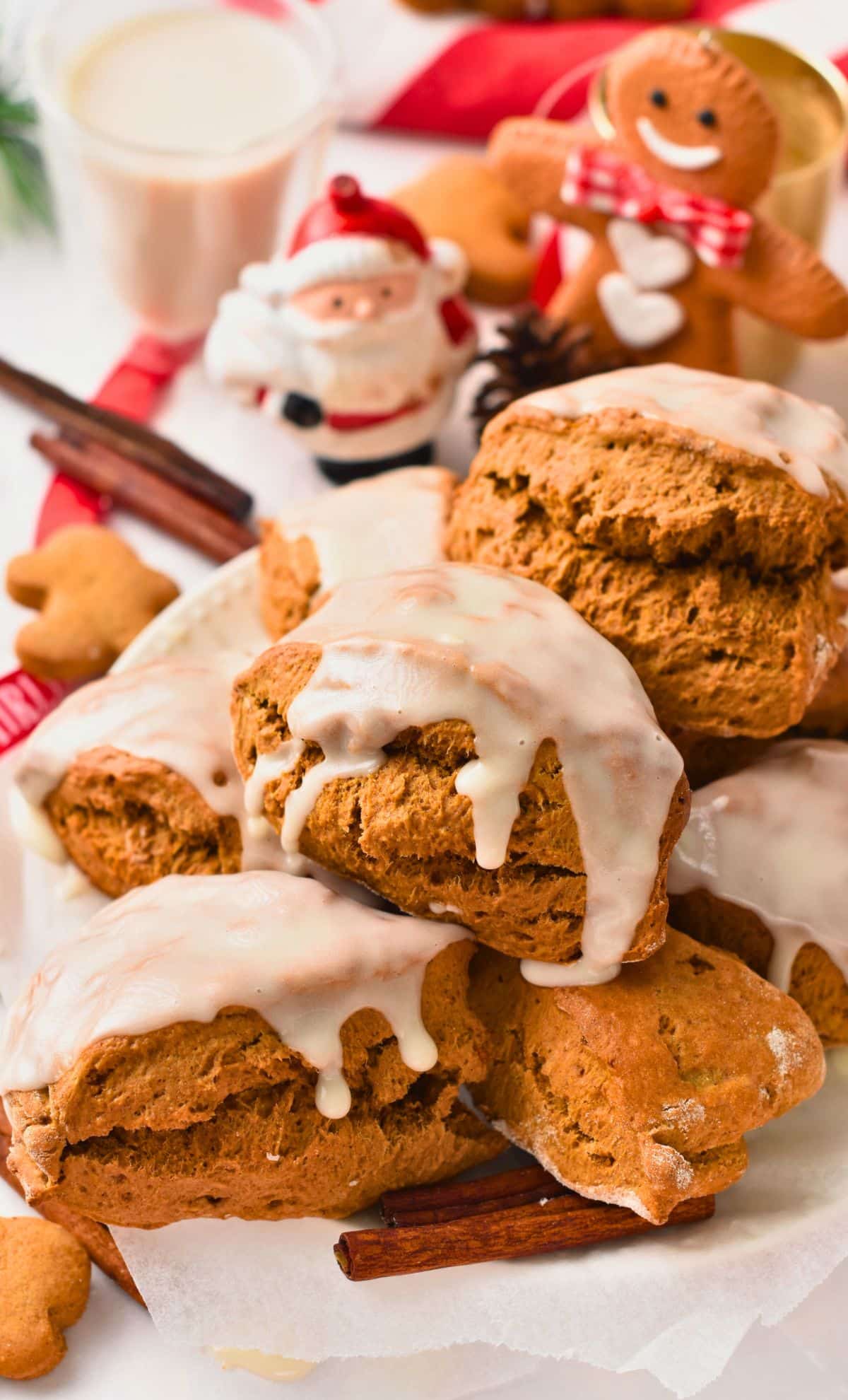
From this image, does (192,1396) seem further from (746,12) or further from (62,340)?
(746,12)

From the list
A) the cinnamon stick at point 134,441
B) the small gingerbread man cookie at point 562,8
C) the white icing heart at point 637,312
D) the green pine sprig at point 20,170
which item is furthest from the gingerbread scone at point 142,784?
the small gingerbread man cookie at point 562,8

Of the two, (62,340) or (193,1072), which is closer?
(193,1072)

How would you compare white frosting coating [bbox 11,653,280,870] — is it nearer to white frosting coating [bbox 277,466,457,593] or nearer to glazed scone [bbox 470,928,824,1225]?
white frosting coating [bbox 277,466,457,593]

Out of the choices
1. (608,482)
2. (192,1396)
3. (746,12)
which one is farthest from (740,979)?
(746,12)

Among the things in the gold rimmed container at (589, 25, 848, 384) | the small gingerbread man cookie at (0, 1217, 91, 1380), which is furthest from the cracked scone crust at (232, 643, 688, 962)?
the gold rimmed container at (589, 25, 848, 384)

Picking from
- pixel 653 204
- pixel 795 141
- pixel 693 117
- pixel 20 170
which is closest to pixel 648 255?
pixel 653 204
